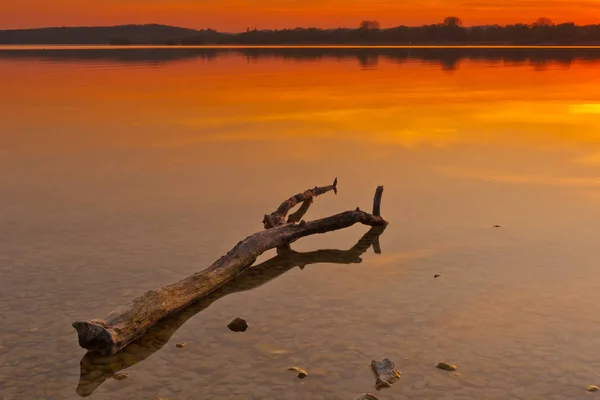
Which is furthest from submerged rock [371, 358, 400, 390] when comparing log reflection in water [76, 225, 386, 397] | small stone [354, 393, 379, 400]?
log reflection in water [76, 225, 386, 397]

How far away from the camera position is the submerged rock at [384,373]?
928cm

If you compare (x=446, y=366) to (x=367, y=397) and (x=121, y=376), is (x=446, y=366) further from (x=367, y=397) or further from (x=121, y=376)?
(x=121, y=376)

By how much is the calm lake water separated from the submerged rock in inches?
4.3

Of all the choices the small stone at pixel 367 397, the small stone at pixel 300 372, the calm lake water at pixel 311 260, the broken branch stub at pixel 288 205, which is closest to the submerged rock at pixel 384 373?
the calm lake water at pixel 311 260

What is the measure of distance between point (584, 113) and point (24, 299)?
35.6 m

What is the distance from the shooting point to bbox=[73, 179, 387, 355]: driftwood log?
1009 cm

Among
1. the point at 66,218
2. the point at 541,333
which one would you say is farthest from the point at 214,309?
the point at 66,218

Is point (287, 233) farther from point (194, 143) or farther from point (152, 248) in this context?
point (194, 143)

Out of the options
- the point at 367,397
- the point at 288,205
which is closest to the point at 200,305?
the point at 367,397

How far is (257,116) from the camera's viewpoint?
3969cm

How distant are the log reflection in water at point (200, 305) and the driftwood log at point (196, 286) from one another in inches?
4.2

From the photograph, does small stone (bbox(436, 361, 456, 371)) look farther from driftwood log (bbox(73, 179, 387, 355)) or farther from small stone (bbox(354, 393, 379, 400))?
driftwood log (bbox(73, 179, 387, 355))

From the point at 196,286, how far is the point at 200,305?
0.30 meters

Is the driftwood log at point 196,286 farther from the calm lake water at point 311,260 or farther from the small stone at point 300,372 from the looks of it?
the small stone at point 300,372
